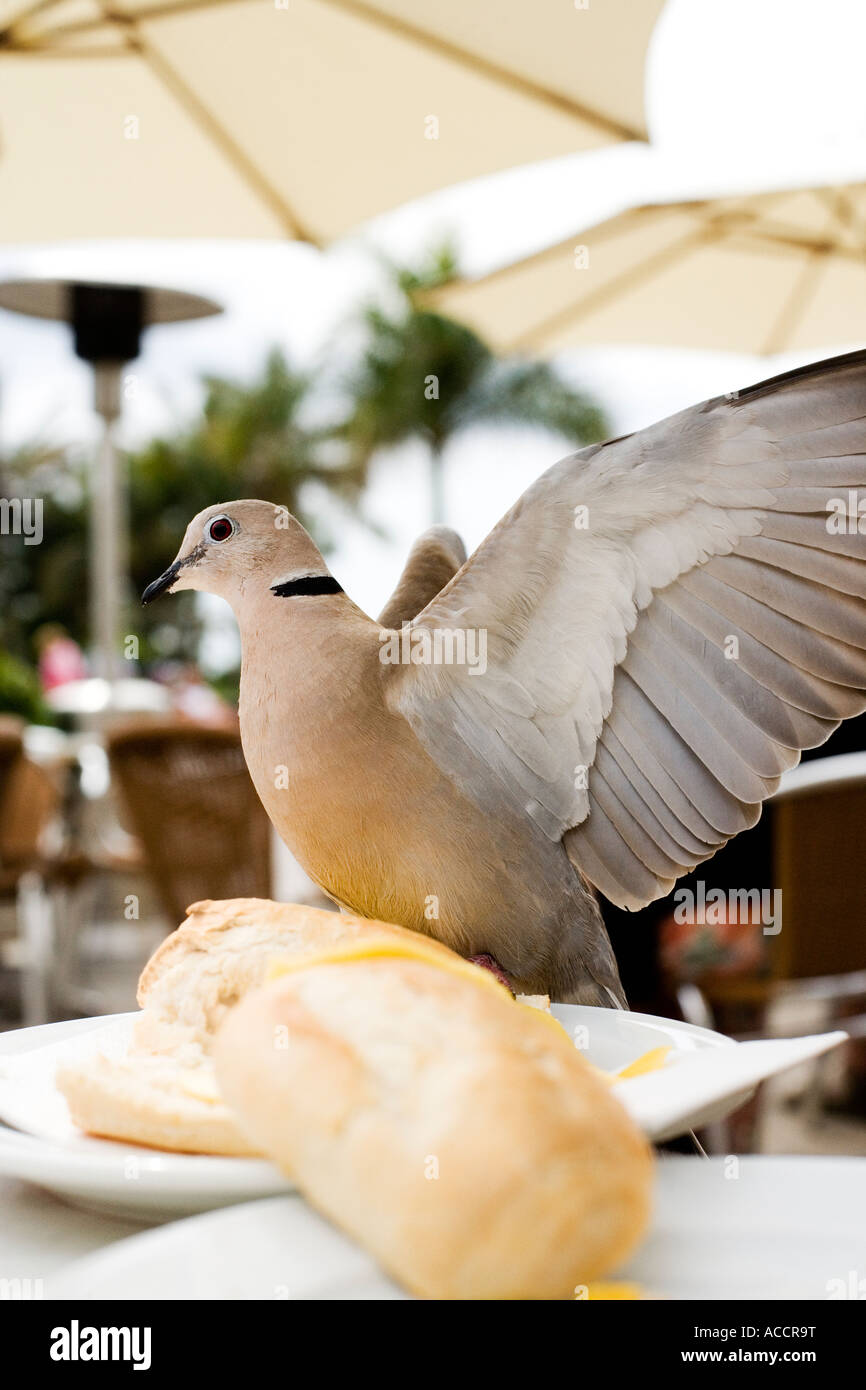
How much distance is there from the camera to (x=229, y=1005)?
1.72 ft

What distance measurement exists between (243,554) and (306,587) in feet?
0.11

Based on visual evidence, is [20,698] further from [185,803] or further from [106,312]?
[106,312]

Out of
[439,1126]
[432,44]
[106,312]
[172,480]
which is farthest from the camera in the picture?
[172,480]

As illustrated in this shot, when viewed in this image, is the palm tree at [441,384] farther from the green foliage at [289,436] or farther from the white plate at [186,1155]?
the white plate at [186,1155]

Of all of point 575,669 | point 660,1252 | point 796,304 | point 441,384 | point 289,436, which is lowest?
point 660,1252

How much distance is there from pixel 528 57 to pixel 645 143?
26cm

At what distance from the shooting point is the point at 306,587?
0.61m

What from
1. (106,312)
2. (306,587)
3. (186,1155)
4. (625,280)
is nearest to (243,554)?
(306,587)

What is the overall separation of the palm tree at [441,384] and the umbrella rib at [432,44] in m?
10.4

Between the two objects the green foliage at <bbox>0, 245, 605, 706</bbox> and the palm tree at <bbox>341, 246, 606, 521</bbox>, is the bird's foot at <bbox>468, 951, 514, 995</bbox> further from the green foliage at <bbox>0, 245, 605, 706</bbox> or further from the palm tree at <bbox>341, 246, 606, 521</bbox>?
the palm tree at <bbox>341, 246, 606, 521</bbox>

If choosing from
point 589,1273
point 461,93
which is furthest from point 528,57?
point 589,1273

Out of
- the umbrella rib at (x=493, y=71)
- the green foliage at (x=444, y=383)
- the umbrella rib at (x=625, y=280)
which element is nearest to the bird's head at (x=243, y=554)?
the umbrella rib at (x=493, y=71)

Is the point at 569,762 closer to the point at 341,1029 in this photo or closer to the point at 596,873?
the point at 596,873

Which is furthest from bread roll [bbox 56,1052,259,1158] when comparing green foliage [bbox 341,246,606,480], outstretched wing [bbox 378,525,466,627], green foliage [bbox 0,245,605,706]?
green foliage [bbox 341,246,606,480]
